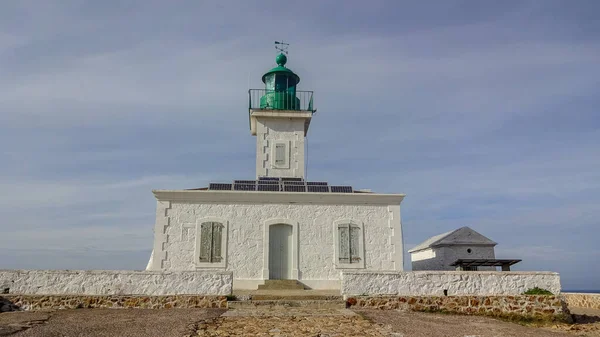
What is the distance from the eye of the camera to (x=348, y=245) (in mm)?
13836

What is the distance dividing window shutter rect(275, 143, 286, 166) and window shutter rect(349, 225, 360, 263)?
484 cm

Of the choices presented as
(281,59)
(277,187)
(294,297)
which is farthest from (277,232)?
(281,59)

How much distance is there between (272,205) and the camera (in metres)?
14.0

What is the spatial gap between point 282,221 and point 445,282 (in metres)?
5.13

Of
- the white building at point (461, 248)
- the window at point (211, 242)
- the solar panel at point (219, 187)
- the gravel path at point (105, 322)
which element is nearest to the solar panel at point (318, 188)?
the solar panel at point (219, 187)

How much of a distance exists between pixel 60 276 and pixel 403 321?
26.9 ft

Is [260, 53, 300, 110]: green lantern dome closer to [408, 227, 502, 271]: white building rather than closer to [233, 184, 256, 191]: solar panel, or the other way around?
[233, 184, 256, 191]: solar panel

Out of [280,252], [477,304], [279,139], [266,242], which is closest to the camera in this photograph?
[477,304]

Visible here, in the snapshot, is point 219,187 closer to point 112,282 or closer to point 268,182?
point 268,182

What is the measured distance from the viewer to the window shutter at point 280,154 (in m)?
17.7

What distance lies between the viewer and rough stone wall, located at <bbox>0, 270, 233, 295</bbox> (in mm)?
10727

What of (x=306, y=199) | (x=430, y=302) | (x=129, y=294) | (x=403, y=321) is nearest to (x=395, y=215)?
(x=306, y=199)

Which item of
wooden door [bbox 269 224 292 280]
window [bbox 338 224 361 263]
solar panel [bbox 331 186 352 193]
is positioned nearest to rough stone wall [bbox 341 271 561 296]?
window [bbox 338 224 361 263]

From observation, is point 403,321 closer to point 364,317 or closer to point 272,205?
point 364,317
